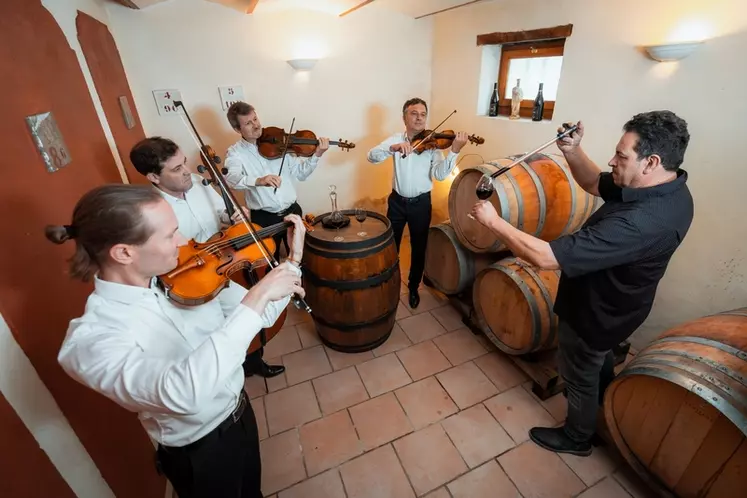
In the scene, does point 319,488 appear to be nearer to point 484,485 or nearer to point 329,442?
point 329,442

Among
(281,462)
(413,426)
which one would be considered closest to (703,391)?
(413,426)

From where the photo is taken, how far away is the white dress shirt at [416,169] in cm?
304

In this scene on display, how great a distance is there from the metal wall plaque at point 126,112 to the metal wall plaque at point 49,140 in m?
1.44

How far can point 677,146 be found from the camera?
4.56ft

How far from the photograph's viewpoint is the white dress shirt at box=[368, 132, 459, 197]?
120 inches

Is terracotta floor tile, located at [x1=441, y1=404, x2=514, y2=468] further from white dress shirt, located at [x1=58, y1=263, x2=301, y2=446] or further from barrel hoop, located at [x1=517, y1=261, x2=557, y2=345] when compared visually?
white dress shirt, located at [x1=58, y1=263, x2=301, y2=446]

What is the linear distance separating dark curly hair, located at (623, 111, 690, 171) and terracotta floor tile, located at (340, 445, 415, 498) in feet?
6.61

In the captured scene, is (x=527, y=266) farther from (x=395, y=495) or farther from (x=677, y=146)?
(x=395, y=495)

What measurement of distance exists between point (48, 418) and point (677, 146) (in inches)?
95.1

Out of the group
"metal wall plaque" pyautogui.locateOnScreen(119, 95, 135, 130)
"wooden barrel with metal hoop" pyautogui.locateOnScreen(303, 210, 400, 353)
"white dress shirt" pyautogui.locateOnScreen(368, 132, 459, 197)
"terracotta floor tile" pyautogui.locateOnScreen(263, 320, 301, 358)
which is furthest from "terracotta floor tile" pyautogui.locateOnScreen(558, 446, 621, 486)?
"metal wall plaque" pyautogui.locateOnScreen(119, 95, 135, 130)

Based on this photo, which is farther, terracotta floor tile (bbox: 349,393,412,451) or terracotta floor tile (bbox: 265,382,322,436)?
terracotta floor tile (bbox: 265,382,322,436)

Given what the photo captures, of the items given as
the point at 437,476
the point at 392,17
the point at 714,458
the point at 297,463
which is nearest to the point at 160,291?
the point at 297,463

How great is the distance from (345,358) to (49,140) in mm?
2231

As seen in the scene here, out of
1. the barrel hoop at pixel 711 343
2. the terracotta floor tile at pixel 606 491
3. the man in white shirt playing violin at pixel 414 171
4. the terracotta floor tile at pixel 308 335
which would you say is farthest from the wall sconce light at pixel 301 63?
the terracotta floor tile at pixel 606 491
